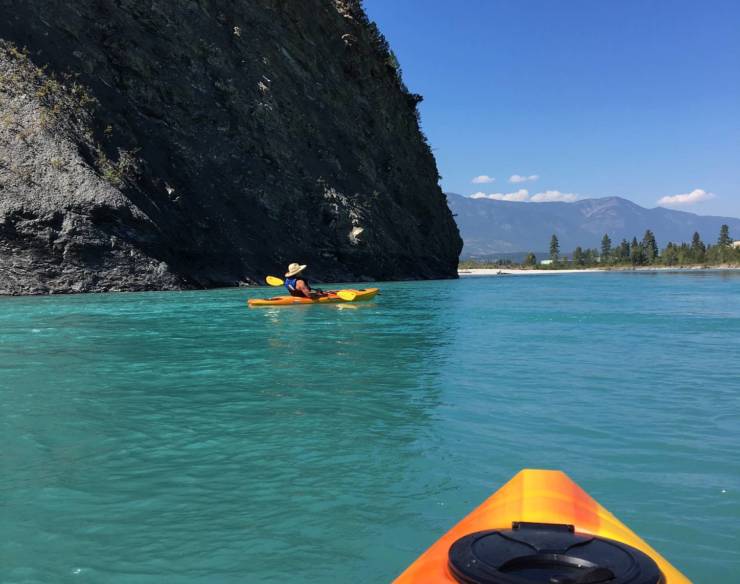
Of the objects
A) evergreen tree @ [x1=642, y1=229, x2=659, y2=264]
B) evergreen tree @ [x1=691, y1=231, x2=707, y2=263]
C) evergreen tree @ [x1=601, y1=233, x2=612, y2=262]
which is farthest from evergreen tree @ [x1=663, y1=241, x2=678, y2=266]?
evergreen tree @ [x1=601, y1=233, x2=612, y2=262]

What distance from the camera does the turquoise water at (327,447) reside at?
13.8 feet

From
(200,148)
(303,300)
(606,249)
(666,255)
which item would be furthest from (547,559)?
(606,249)

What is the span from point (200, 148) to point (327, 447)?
35.1 m

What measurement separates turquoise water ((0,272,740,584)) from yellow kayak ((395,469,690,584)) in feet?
3.50

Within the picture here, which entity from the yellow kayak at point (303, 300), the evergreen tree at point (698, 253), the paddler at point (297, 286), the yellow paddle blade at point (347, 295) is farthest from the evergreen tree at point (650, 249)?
the paddler at point (297, 286)

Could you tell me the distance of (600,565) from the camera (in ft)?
8.57

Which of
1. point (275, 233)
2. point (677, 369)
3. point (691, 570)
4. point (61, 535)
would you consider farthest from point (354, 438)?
point (275, 233)

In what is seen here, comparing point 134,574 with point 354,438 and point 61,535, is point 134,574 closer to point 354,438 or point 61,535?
point 61,535

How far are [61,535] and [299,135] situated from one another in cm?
4134

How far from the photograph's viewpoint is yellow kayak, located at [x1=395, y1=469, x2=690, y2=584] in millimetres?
2531

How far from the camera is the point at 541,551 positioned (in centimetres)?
268

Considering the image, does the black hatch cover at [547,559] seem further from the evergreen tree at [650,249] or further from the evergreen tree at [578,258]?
the evergreen tree at [578,258]

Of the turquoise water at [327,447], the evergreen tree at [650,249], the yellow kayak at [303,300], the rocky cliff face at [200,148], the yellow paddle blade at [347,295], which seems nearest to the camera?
the turquoise water at [327,447]

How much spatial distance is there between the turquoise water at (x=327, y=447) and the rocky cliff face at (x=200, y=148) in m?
17.6
